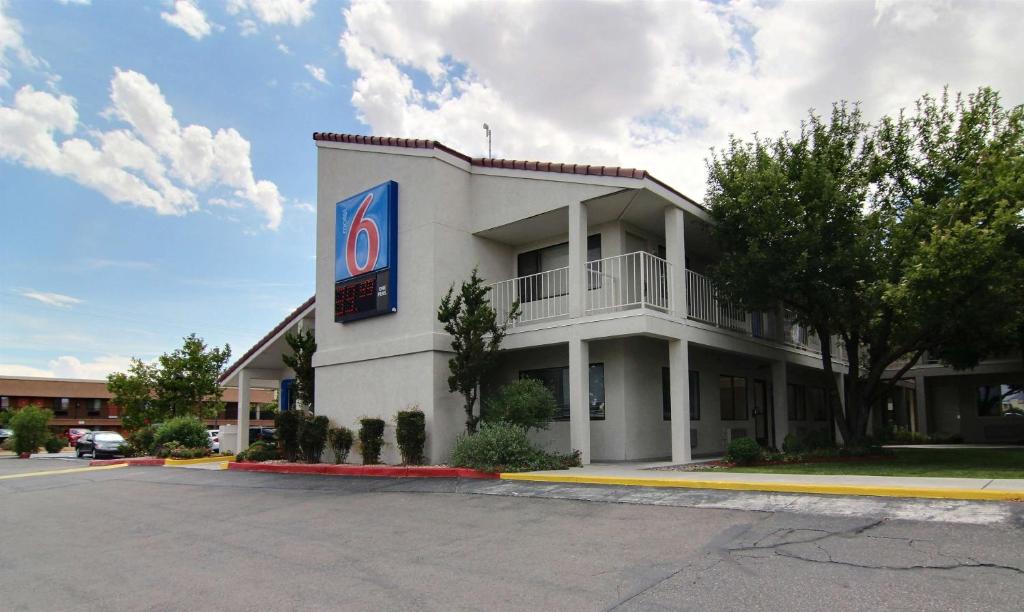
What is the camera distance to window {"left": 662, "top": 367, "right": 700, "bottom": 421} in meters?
16.9

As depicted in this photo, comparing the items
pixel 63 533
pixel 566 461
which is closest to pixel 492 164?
pixel 566 461

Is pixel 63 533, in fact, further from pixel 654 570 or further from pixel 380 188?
pixel 380 188

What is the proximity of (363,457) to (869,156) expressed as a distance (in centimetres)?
1315

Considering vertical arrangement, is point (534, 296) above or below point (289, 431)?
above

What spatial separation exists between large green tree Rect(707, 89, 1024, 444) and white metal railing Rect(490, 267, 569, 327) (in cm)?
349

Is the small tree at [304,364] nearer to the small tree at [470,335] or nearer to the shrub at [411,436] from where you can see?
the shrub at [411,436]

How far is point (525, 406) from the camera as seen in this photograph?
14133mm

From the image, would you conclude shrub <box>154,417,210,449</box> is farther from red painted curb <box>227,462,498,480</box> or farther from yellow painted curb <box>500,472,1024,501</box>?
yellow painted curb <box>500,472,1024,501</box>

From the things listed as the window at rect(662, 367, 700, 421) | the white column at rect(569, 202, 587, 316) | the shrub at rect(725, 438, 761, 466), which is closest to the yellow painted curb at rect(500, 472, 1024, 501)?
the shrub at rect(725, 438, 761, 466)

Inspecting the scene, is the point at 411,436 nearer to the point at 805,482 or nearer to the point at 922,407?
the point at 805,482

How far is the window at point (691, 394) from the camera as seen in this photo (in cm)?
1694

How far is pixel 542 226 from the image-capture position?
16688 millimetres

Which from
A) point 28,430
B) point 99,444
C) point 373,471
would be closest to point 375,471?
point 373,471

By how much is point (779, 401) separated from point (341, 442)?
37.4ft
